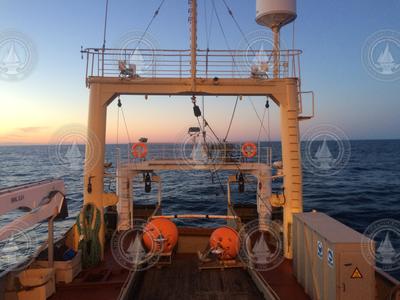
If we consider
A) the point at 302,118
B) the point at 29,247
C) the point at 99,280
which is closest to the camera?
the point at 99,280

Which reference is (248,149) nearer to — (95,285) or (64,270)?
(95,285)

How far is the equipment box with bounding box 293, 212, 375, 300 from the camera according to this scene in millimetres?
7191

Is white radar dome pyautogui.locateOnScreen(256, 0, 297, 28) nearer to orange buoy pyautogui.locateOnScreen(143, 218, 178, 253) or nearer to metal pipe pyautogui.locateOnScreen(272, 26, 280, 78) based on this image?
metal pipe pyautogui.locateOnScreen(272, 26, 280, 78)

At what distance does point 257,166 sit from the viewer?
15.0 m

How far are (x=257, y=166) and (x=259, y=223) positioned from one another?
241 centimetres

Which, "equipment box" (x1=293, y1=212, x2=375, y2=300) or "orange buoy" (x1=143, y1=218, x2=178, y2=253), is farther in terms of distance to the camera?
"orange buoy" (x1=143, y1=218, x2=178, y2=253)

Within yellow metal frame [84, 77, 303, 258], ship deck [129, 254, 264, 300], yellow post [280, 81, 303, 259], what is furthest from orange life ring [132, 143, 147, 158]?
yellow post [280, 81, 303, 259]

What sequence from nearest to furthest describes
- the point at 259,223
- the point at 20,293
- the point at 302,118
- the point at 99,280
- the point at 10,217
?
the point at 20,293
the point at 99,280
the point at 302,118
the point at 259,223
the point at 10,217

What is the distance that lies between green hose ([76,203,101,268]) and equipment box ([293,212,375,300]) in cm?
612

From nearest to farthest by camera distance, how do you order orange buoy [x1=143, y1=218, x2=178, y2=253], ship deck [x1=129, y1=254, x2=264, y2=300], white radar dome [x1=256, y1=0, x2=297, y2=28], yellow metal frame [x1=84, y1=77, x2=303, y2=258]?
1. ship deck [x1=129, y1=254, x2=264, y2=300]
2. orange buoy [x1=143, y1=218, x2=178, y2=253]
3. yellow metal frame [x1=84, y1=77, x2=303, y2=258]
4. white radar dome [x1=256, y1=0, x2=297, y2=28]

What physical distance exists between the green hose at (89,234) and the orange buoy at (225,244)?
3.57 m

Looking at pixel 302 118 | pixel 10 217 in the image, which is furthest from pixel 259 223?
pixel 10 217

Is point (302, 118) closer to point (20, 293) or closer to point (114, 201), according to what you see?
point (114, 201)

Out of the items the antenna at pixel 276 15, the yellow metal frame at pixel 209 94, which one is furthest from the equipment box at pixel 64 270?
the antenna at pixel 276 15
